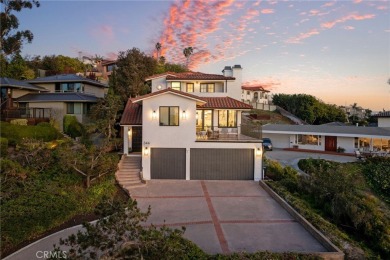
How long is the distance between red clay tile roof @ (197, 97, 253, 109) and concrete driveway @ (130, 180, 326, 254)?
7242 millimetres

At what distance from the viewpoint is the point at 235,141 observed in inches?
752

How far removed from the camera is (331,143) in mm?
34688

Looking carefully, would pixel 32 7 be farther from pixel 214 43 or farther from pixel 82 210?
pixel 82 210

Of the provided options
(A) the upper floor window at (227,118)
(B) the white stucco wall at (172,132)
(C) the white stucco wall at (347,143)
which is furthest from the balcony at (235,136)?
(C) the white stucco wall at (347,143)

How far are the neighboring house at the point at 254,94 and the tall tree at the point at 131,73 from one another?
40365mm

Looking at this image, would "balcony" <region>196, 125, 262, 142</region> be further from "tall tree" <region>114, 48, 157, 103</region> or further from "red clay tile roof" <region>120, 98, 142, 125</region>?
"tall tree" <region>114, 48, 157, 103</region>

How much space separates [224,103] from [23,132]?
1658cm

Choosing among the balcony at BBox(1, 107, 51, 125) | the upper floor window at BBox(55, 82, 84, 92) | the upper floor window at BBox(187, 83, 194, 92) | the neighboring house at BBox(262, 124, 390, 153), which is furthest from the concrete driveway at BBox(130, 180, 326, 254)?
the upper floor window at BBox(55, 82, 84, 92)

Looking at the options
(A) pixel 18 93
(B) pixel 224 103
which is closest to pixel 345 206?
(B) pixel 224 103

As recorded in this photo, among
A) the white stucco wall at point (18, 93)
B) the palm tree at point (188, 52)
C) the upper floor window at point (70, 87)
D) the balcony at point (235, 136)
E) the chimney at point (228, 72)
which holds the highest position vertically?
the palm tree at point (188, 52)

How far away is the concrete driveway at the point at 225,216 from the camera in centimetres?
1007

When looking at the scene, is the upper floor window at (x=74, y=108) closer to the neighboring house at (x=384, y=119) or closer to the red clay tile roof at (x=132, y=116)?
the red clay tile roof at (x=132, y=116)

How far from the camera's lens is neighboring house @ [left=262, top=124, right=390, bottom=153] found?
3180cm

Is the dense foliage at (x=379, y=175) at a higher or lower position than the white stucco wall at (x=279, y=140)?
lower
